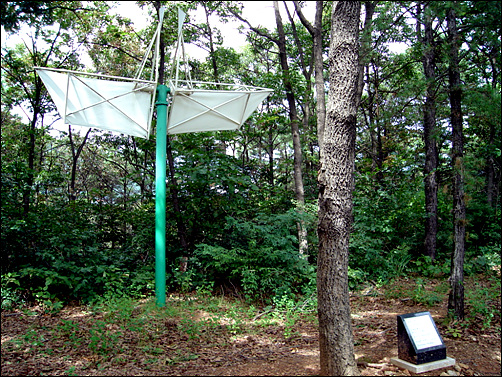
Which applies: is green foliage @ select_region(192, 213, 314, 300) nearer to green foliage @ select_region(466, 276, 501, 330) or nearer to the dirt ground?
the dirt ground

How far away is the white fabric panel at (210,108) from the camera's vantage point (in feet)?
25.3

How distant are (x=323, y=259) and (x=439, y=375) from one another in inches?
74.0

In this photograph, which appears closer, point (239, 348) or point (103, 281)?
point (239, 348)

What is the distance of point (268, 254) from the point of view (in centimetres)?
800

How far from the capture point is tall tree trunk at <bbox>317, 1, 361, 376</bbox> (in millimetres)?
3900

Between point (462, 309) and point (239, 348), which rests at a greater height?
point (462, 309)

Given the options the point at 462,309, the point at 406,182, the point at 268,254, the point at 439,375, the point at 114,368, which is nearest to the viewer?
the point at 439,375

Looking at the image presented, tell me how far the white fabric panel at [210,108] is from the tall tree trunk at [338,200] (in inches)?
140

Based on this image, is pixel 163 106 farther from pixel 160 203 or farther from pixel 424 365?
pixel 424 365

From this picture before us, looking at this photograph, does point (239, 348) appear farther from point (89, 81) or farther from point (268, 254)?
point (89, 81)

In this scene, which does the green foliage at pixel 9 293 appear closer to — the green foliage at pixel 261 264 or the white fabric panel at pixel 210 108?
the green foliage at pixel 261 264

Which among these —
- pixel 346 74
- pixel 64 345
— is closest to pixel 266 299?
pixel 64 345

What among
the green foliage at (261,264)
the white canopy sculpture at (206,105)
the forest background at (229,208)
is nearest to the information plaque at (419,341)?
the forest background at (229,208)

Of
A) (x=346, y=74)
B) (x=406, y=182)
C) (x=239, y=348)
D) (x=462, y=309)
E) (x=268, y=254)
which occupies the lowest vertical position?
(x=239, y=348)
